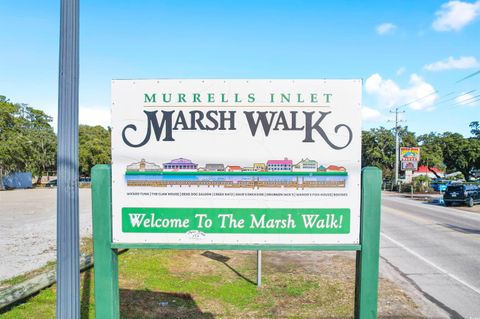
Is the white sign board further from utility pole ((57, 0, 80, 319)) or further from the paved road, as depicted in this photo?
the paved road

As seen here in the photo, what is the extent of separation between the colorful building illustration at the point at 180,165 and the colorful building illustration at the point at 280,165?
26.9 inches

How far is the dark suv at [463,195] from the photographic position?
996 inches

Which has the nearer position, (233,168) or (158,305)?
(233,168)

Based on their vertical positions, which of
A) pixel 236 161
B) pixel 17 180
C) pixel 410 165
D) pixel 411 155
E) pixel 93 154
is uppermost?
pixel 411 155

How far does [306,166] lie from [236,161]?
63 centimetres

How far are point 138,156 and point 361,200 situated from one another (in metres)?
2.06

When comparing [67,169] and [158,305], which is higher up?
[67,169]

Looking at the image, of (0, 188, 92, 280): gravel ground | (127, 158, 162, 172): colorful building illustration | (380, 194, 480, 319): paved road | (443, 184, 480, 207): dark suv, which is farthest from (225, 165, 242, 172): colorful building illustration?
(443, 184, 480, 207): dark suv

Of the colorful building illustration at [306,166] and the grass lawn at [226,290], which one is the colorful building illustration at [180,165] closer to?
the colorful building illustration at [306,166]

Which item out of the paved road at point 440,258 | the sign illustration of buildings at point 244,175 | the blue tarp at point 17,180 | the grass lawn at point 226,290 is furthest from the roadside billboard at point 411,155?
the blue tarp at point 17,180

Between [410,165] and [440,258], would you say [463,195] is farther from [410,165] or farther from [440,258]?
[410,165]

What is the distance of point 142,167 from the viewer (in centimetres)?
335

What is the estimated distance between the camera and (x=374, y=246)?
3.23 meters

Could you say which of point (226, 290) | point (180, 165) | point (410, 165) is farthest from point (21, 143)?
point (410, 165)
